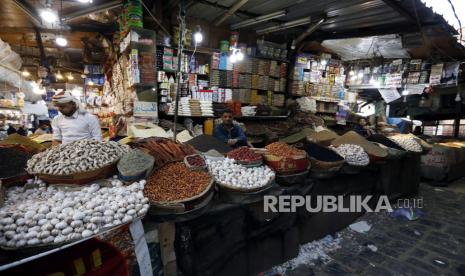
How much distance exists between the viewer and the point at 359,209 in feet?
12.9

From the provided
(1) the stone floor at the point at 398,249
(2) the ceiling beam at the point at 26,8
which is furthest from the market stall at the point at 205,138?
(2) the ceiling beam at the point at 26,8

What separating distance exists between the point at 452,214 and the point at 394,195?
0.95 m

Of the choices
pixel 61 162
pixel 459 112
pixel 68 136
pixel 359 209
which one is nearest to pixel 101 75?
pixel 68 136

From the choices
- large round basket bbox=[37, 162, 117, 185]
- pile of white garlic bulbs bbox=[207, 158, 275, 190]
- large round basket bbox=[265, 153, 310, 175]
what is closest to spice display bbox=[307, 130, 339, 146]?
large round basket bbox=[265, 153, 310, 175]

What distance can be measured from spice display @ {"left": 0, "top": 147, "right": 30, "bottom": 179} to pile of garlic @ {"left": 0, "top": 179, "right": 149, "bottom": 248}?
165 mm

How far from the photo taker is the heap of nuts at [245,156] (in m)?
2.53

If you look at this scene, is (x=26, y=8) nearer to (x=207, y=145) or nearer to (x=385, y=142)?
(x=207, y=145)

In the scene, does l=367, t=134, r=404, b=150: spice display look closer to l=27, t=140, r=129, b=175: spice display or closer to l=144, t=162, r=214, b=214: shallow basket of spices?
l=144, t=162, r=214, b=214: shallow basket of spices

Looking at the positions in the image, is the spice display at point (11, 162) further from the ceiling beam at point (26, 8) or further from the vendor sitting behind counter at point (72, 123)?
the ceiling beam at point (26, 8)

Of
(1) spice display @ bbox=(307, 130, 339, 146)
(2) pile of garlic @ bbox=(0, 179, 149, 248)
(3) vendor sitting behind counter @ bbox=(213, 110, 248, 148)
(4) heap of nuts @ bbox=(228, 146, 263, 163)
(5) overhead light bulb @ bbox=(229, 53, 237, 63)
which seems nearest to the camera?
(2) pile of garlic @ bbox=(0, 179, 149, 248)

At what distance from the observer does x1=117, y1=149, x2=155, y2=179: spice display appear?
5.85ft

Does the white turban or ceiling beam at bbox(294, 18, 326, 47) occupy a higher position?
ceiling beam at bbox(294, 18, 326, 47)

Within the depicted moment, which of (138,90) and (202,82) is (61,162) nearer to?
(138,90)

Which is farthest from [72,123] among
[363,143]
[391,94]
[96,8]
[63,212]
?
[391,94]
